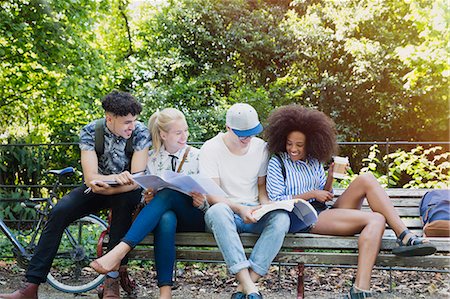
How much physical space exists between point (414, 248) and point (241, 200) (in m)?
1.17

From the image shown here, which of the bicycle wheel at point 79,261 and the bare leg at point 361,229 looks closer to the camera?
the bare leg at point 361,229

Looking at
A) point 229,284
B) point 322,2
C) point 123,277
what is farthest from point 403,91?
point 123,277

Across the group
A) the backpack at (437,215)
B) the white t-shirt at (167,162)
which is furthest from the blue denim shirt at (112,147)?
the backpack at (437,215)

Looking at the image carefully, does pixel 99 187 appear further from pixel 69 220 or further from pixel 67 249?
pixel 67 249

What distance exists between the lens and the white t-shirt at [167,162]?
4.31 meters

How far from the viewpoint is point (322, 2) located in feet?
54.7

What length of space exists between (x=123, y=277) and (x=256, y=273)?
1419 millimetres

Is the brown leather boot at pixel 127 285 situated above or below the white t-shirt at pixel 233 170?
below

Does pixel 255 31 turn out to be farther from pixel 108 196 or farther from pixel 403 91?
pixel 108 196

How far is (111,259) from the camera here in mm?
3803

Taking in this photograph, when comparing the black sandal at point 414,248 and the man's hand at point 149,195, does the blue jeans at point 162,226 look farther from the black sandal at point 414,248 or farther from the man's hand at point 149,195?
the black sandal at point 414,248

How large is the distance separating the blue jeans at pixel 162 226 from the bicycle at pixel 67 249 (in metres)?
1.28

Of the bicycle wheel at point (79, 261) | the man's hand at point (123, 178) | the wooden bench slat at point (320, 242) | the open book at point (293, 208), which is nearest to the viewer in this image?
the open book at point (293, 208)

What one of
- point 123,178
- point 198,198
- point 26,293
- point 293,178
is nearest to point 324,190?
point 293,178
